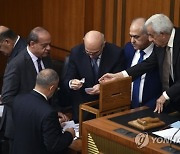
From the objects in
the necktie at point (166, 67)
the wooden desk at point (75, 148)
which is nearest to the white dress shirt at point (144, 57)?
the necktie at point (166, 67)

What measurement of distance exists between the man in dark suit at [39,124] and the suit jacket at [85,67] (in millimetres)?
570

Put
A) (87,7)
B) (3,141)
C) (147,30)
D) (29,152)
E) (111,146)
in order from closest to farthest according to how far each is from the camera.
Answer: (111,146)
(29,152)
(147,30)
(3,141)
(87,7)

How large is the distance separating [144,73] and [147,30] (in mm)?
439

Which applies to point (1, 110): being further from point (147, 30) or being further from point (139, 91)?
point (147, 30)

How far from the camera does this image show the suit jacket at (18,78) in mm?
4500

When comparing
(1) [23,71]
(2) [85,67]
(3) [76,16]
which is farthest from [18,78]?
A: (3) [76,16]

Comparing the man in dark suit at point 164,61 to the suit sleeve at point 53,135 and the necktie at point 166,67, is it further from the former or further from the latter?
the suit sleeve at point 53,135

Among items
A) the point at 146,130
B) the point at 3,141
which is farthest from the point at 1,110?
the point at 146,130

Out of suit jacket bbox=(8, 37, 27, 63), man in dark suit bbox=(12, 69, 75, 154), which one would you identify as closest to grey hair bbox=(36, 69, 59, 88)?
man in dark suit bbox=(12, 69, 75, 154)

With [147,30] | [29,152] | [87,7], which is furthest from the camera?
[87,7]

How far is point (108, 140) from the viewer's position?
3646 millimetres

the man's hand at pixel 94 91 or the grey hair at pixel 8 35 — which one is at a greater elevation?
the grey hair at pixel 8 35

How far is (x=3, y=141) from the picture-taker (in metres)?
5.08

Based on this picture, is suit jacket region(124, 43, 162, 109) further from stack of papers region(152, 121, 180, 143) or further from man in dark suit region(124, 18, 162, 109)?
stack of papers region(152, 121, 180, 143)
